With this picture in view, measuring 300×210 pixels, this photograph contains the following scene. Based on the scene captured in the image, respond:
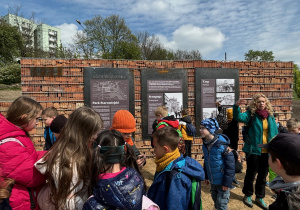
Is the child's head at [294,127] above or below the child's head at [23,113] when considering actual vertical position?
A: below

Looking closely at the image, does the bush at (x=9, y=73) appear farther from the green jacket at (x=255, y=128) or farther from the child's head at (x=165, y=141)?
the child's head at (x=165, y=141)

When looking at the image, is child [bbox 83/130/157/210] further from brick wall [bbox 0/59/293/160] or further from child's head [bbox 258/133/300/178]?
brick wall [bbox 0/59/293/160]

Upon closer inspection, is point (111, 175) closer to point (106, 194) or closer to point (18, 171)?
point (106, 194)

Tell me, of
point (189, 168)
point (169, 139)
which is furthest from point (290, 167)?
point (169, 139)

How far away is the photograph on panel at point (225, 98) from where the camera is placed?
602 centimetres

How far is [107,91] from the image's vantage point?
5.48m

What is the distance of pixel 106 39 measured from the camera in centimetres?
2630

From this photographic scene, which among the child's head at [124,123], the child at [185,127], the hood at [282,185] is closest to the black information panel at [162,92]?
the child at [185,127]

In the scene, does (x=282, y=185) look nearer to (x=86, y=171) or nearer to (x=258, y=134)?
(x=86, y=171)

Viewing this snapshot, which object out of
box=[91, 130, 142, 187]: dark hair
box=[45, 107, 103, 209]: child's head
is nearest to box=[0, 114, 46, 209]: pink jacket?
box=[45, 107, 103, 209]: child's head

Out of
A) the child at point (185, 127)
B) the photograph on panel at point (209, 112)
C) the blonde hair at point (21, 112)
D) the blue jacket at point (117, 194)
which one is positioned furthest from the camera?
the photograph on panel at point (209, 112)

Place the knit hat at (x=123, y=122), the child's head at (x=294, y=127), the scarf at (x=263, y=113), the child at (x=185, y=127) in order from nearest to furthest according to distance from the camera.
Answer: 1. the knit hat at (x=123, y=122)
2. the scarf at (x=263, y=113)
3. the child's head at (x=294, y=127)
4. the child at (x=185, y=127)

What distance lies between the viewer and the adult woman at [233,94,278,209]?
3586mm

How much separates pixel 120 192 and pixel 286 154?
1.13 meters
